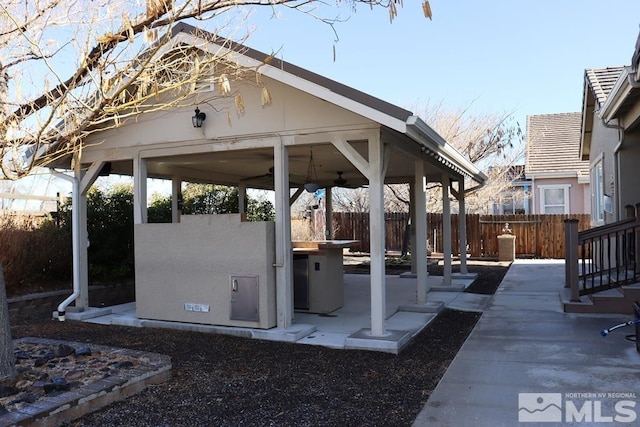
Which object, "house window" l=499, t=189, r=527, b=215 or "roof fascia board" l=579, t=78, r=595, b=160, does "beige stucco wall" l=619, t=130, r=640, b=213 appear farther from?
"house window" l=499, t=189, r=527, b=215

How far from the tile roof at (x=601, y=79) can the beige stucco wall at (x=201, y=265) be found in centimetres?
706

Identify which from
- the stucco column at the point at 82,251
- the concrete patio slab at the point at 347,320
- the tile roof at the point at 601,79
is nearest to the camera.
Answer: the concrete patio slab at the point at 347,320

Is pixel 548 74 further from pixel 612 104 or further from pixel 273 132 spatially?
pixel 273 132

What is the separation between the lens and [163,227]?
7.69 m

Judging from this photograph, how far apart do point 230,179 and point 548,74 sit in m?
13.4

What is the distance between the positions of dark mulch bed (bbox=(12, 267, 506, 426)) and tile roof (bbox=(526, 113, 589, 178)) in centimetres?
1529

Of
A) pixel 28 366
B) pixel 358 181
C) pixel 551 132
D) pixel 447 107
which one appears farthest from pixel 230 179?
pixel 551 132

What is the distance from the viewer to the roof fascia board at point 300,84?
19.4 feet

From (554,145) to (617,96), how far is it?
15465mm

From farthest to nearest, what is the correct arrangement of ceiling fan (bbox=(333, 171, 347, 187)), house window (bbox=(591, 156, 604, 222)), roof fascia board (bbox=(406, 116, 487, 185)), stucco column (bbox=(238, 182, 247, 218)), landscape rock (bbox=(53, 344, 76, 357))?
1. stucco column (bbox=(238, 182, 247, 218))
2. ceiling fan (bbox=(333, 171, 347, 187))
3. house window (bbox=(591, 156, 604, 222))
4. roof fascia board (bbox=(406, 116, 487, 185))
5. landscape rock (bbox=(53, 344, 76, 357))

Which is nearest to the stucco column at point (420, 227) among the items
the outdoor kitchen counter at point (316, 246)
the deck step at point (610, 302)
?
the outdoor kitchen counter at point (316, 246)

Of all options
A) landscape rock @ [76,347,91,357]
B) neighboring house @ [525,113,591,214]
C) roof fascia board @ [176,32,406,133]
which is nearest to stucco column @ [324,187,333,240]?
roof fascia board @ [176,32,406,133]

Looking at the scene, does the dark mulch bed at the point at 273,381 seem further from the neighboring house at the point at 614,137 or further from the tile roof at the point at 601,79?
the tile roof at the point at 601,79

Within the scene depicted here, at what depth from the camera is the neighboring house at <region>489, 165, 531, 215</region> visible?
22.4 metres
